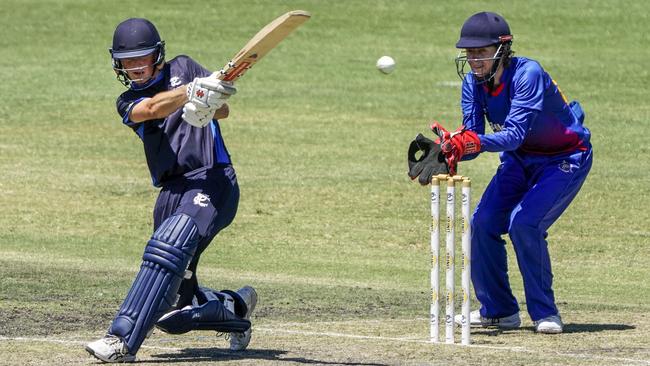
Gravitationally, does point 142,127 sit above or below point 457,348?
above

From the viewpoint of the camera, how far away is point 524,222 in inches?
347

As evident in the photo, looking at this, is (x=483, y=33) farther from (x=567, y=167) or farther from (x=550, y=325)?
(x=550, y=325)

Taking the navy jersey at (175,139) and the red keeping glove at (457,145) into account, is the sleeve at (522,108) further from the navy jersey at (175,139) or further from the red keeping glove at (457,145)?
the navy jersey at (175,139)

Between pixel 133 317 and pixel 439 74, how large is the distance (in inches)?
662

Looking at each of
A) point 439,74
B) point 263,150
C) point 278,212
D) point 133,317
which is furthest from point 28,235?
point 439,74

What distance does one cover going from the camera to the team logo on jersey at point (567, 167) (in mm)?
8930

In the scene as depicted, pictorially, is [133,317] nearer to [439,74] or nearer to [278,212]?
[278,212]

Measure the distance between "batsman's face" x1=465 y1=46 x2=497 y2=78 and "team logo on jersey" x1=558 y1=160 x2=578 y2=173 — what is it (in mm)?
807

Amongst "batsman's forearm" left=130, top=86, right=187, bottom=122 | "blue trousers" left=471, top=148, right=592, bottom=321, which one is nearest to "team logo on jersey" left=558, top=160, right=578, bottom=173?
"blue trousers" left=471, top=148, right=592, bottom=321

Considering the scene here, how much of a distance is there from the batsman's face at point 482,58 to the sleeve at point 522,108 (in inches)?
7.3

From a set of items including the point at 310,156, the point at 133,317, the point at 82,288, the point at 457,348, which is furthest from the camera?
the point at 310,156

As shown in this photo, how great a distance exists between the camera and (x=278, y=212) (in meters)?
15.5

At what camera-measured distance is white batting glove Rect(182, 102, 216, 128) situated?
23.4ft

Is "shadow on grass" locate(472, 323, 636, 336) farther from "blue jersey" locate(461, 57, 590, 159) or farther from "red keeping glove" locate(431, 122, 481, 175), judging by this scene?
"red keeping glove" locate(431, 122, 481, 175)
